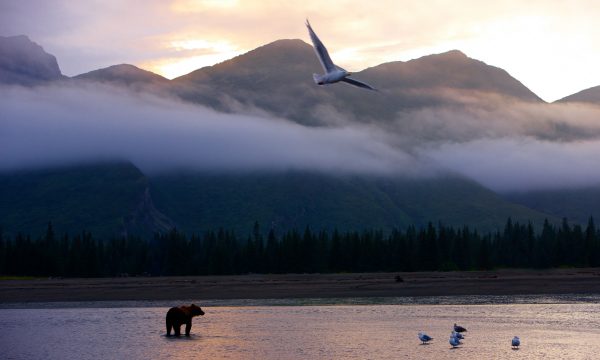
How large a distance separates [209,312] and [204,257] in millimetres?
102484

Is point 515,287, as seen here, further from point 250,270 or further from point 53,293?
point 250,270

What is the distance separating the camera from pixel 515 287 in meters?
105

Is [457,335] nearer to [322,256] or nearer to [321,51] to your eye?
[321,51]

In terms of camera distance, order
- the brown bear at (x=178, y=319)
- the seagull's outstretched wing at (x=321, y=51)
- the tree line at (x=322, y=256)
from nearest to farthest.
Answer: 1. the seagull's outstretched wing at (x=321, y=51)
2. the brown bear at (x=178, y=319)
3. the tree line at (x=322, y=256)

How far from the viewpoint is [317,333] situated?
59.5m

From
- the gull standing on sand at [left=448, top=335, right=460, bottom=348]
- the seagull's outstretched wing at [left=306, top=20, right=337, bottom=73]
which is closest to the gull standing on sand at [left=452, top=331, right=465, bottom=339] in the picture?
the gull standing on sand at [left=448, top=335, right=460, bottom=348]

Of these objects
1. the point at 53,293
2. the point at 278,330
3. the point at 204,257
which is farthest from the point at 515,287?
the point at 204,257

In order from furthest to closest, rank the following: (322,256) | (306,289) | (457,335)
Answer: (322,256), (306,289), (457,335)

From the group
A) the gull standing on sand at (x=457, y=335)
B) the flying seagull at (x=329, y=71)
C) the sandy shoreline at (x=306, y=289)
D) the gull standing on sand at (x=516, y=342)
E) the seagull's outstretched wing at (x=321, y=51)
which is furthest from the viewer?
the sandy shoreline at (x=306, y=289)

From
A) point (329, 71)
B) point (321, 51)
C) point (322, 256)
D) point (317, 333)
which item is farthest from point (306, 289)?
point (321, 51)

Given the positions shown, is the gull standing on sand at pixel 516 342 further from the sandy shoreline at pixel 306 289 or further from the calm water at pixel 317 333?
the sandy shoreline at pixel 306 289

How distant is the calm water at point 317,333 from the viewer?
1980 inches

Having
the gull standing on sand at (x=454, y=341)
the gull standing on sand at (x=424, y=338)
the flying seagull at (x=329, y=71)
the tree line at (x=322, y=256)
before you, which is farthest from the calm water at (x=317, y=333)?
the tree line at (x=322, y=256)

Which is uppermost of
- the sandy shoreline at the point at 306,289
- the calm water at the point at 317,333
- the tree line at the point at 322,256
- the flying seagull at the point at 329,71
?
the flying seagull at the point at 329,71
